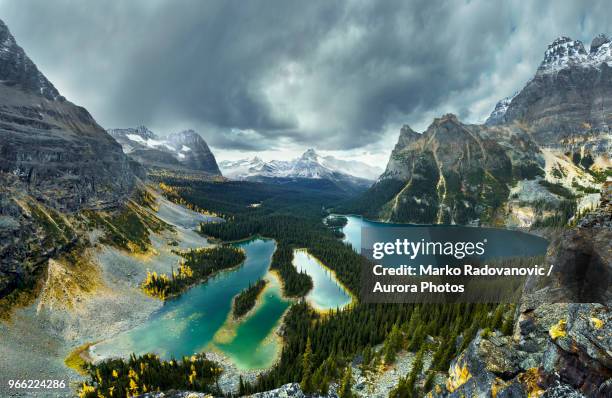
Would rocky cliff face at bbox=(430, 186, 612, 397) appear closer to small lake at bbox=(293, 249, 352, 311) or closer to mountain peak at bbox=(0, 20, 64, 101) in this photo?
small lake at bbox=(293, 249, 352, 311)

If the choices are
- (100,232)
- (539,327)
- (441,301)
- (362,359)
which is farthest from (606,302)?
(100,232)

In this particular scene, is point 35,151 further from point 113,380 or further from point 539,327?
point 539,327

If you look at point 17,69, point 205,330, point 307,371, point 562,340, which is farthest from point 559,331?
point 17,69

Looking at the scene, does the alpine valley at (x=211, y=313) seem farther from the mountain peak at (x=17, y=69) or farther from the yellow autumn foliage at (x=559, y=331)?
the mountain peak at (x=17, y=69)

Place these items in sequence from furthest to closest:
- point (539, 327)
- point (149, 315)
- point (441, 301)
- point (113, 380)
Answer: point (149, 315) → point (441, 301) → point (113, 380) → point (539, 327)

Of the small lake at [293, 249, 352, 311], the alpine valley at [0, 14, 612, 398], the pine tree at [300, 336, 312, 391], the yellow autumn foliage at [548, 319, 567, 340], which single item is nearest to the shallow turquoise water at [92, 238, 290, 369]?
the alpine valley at [0, 14, 612, 398]

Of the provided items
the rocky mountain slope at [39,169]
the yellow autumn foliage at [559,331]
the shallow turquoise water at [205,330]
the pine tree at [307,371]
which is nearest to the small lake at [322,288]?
the shallow turquoise water at [205,330]
